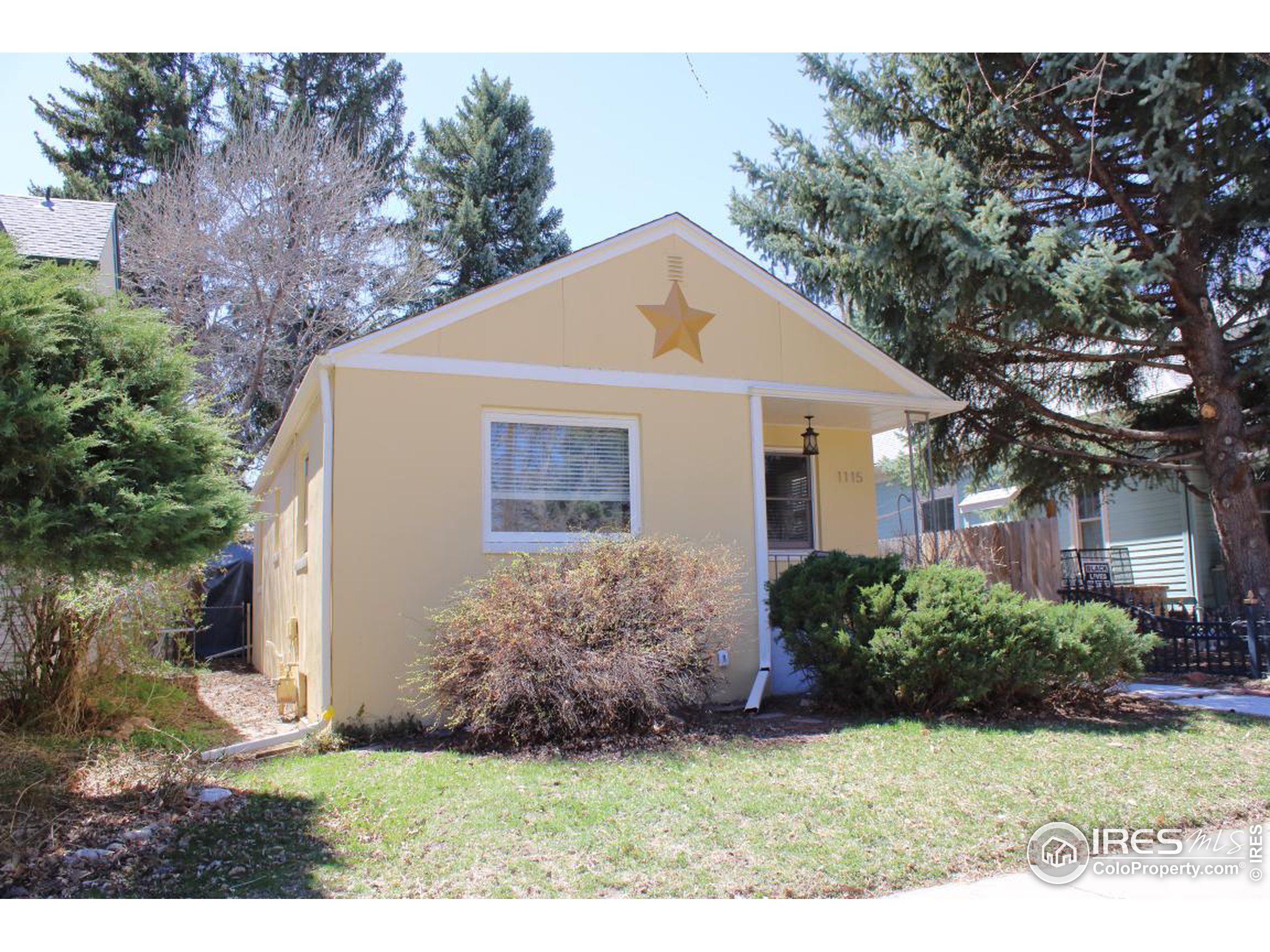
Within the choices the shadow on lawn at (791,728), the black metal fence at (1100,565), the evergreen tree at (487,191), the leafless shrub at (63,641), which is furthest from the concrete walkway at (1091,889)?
the evergreen tree at (487,191)

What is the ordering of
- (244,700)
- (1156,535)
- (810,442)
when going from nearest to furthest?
(244,700)
(810,442)
(1156,535)

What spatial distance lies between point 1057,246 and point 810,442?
3.60 m

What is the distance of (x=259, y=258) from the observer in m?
20.0

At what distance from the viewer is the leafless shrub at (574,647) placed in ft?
22.3

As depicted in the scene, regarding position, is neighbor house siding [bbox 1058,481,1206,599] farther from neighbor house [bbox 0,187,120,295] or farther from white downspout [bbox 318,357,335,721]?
neighbor house [bbox 0,187,120,295]

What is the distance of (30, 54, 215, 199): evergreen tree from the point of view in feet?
75.2

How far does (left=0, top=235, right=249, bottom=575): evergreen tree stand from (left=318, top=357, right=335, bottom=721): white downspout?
88.1 inches

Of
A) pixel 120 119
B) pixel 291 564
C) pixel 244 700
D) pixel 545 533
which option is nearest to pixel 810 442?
pixel 545 533

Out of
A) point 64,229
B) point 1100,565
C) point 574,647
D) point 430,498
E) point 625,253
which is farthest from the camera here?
point 1100,565

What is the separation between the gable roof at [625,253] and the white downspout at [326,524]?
36 centimetres

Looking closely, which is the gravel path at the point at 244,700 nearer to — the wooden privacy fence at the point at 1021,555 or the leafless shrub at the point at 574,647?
the leafless shrub at the point at 574,647

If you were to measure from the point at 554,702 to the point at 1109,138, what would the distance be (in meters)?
8.84

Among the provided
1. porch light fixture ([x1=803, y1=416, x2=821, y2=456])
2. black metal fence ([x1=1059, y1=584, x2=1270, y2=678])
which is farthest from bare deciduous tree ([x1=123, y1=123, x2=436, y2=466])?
black metal fence ([x1=1059, y1=584, x2=1270, y2=678])

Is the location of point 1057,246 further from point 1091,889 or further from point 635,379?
point 1091,889
